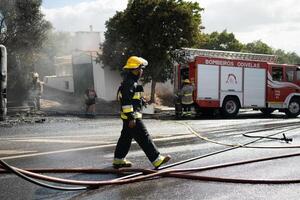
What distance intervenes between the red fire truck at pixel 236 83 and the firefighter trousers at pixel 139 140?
11.8 meters

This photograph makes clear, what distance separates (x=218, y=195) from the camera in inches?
219

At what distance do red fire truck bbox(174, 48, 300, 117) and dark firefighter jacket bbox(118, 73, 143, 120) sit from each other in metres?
11.9

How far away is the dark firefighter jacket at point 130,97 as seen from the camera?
22.0 feet

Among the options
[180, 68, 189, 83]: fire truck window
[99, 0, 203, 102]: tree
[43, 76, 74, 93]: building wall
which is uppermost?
[99, 0, 203, 102]: tree

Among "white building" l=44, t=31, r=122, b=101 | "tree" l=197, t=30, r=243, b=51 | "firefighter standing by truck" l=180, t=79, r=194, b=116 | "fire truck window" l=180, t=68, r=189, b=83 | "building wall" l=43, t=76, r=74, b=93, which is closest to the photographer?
"firefighter standing by truck" l=180, t=79, r=194, b=116

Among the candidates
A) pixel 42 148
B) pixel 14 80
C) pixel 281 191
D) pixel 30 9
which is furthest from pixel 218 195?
pixel 14 80

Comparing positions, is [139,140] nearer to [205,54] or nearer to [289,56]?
[205,54]

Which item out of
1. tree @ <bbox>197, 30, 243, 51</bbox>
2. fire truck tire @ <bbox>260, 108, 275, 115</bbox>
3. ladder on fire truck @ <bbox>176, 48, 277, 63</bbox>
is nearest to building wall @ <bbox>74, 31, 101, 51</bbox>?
ladder on fire truck @ <bbox>176, 48, 277, 63</bbox>

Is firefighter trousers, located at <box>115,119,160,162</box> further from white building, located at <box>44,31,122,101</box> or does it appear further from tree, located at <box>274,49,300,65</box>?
tree, located at <box>274,49,300,65</box>

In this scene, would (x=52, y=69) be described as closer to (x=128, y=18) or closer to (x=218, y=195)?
(x=128, y=18)

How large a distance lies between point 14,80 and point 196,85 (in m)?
8.22

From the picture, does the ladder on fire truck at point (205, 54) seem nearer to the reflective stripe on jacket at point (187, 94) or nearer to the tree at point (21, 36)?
the reflective stripe on jacket at point (187, 94)

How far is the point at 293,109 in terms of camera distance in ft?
67.8

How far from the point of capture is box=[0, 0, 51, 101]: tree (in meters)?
18.4
